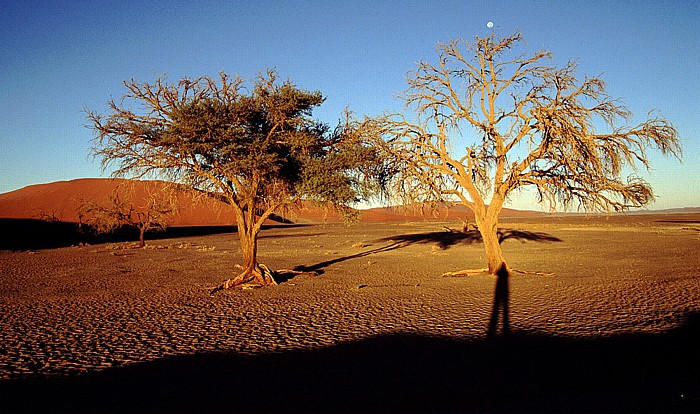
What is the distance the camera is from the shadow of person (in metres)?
9.16

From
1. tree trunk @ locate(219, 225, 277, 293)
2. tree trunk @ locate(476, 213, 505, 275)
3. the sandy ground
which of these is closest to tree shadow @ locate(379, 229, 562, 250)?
tree trunk @ locate(476, 213, 505, 275)

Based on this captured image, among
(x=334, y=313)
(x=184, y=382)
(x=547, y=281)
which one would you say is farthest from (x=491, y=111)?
(x=184, y=382)

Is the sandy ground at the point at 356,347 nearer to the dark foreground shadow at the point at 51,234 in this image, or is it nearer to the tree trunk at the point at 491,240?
the tree trunk at the point at 491,240

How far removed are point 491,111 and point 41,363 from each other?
601 inches

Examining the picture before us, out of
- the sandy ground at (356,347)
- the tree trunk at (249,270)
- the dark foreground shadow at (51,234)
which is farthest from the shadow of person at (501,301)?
the dark foreground shadow at (51,234)

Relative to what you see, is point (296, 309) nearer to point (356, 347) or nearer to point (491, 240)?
point (356, 347)

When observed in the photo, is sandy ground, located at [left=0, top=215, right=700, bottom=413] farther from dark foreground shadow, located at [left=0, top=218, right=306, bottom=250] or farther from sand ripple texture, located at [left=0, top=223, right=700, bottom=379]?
dark foreground shadow, located at [left=0, top=218, right=306, bottom=250]

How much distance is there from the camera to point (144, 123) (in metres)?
15.0

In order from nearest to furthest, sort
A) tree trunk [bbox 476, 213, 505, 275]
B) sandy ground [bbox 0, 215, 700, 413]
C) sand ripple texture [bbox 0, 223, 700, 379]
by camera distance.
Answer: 1. sandy ground [bbox 0, 215, 700, 413]
2. sand ripple texture [bbox 0, 223, 700, 379]
3. tree trunk [bbox 476, 213, 505, 275]

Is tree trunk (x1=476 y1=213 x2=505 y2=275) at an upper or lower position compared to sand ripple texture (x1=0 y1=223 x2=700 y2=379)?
upper

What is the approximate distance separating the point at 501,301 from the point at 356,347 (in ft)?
18.9

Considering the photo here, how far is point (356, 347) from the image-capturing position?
8.12 metres

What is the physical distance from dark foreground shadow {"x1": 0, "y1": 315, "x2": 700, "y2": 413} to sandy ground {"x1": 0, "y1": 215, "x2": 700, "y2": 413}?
1.3 inches

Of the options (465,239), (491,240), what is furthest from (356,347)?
(465,239)
